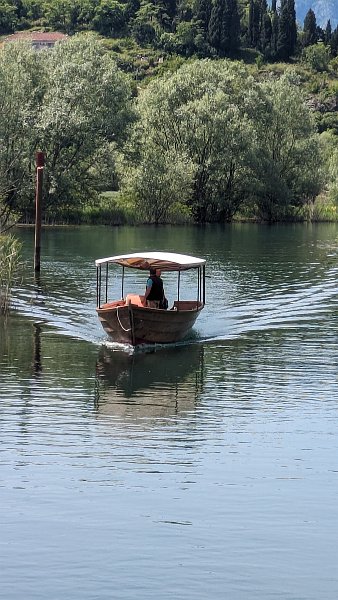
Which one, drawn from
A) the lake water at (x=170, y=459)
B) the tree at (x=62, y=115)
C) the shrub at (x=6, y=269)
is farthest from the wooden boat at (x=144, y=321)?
the tree at (x=62, y=115)

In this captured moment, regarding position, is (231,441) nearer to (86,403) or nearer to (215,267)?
(86,403)

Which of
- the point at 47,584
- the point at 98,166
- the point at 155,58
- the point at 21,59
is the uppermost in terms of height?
the point at 155,58

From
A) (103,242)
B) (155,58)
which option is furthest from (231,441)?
(155,58)

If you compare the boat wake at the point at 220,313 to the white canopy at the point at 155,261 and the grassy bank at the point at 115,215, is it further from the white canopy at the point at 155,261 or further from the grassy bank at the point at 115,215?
the grassy bank at the point at 115,215

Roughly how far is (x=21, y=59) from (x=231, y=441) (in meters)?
60.9

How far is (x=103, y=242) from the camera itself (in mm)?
65000

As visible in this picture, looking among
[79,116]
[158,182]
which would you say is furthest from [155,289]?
[158,182]

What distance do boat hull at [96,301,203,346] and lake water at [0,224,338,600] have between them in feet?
1.56

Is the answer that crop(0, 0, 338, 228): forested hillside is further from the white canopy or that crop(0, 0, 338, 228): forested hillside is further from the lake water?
the lake water

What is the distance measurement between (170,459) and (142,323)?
1176 cm

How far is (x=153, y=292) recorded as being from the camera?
31641mm

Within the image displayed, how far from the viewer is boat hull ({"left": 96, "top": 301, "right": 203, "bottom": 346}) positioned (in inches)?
1153

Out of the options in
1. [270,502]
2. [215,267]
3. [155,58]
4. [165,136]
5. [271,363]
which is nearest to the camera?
[270,502]

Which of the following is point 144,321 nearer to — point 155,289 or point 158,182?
point 155,289
